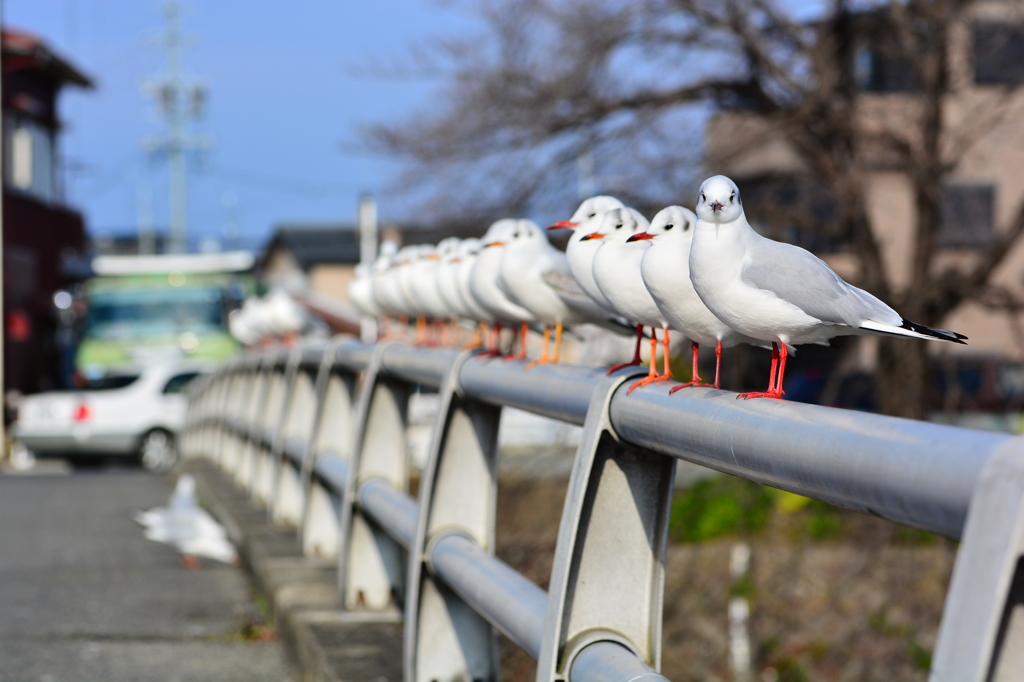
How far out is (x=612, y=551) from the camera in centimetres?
221

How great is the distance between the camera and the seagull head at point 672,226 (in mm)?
2500

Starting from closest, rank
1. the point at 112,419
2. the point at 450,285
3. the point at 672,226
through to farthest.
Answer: the point at 672,226, the point at 450,285, the point at 112,419

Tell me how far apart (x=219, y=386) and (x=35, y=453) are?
9759 mm

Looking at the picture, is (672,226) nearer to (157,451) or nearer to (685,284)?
(685,284)

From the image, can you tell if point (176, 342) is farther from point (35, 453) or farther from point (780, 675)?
point (780, 675)

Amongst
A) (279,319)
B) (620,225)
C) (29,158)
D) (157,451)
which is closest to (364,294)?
(620,225)

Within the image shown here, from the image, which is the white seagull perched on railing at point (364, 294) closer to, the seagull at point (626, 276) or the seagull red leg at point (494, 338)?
the seagull red leg at point (494, 338)

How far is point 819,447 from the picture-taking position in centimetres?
144

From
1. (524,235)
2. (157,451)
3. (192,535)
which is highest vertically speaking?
(524,235)

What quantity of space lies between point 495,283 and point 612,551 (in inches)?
62.8

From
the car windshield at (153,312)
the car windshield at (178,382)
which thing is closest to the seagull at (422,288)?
the car windshield at (178,382)

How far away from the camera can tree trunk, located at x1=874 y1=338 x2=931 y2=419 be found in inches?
449

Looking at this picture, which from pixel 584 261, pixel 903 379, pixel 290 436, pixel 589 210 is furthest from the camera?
pixel 903 379

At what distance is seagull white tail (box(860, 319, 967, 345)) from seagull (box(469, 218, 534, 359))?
1.55 meters
